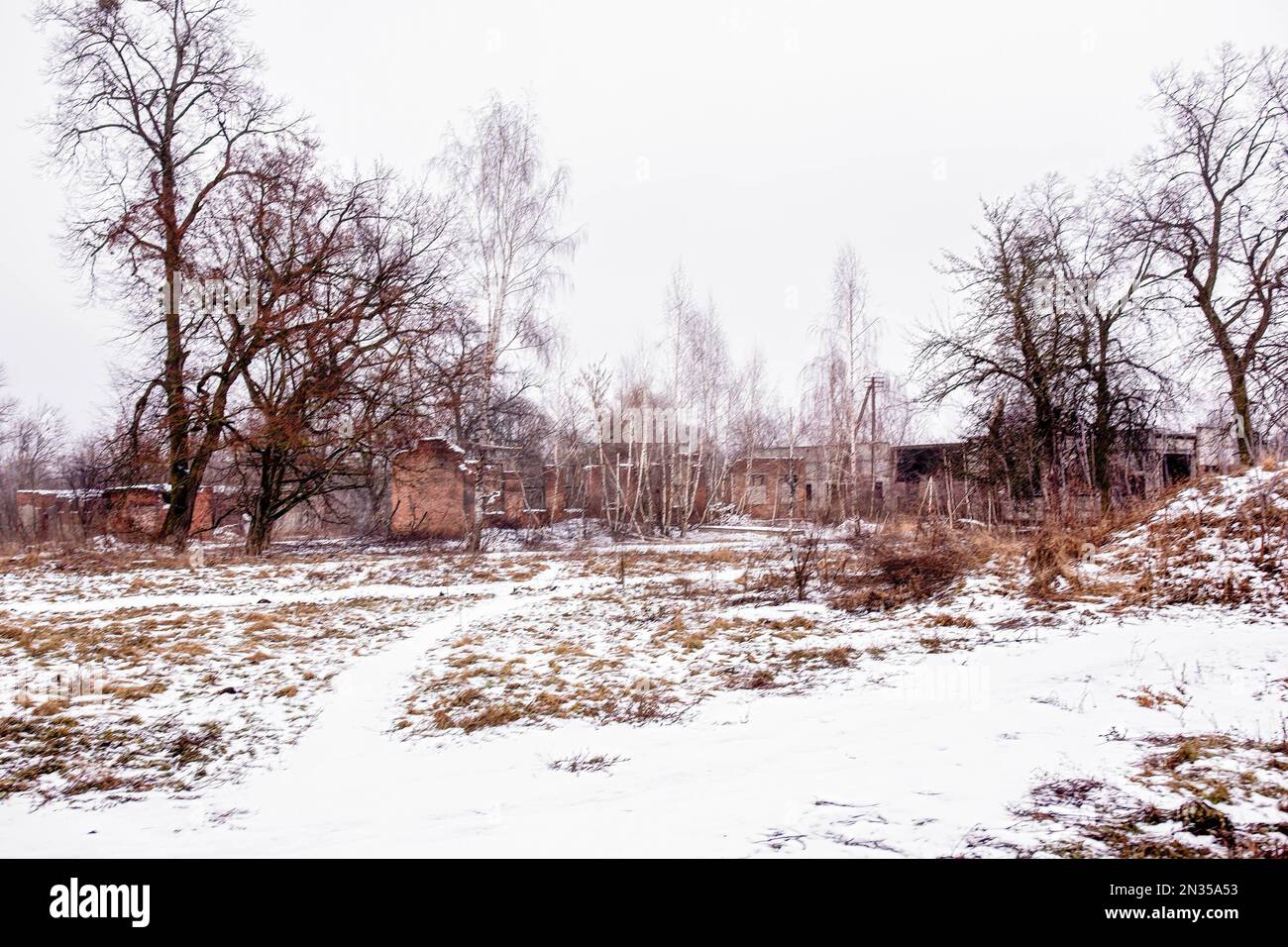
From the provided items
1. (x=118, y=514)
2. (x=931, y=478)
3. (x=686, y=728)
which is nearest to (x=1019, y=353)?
(x=931, y=478)

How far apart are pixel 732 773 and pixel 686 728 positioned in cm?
110

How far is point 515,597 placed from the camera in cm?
1233

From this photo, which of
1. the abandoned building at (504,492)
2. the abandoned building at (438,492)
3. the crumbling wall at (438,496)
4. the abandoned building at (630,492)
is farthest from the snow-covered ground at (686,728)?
the crumbling wall at (438,496)

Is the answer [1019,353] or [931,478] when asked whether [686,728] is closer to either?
[1019,353]

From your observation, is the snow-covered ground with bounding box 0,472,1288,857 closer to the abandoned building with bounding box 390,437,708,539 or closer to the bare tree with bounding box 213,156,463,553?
the bare tree with bounding box 213,156,463,553

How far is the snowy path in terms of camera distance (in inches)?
129

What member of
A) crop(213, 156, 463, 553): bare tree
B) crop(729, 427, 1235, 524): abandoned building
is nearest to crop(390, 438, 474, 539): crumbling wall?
crop(213, 156, 463, 553): bare tree

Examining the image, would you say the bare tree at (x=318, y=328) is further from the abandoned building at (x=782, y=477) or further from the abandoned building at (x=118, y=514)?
the abandoned building at (x=782, y=477)

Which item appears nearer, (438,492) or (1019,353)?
(1019,353)

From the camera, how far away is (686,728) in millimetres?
5254

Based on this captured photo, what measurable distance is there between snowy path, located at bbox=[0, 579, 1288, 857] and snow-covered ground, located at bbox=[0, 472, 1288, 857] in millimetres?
24
